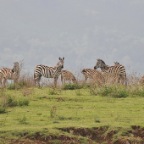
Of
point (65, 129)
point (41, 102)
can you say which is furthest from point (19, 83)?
point (65, 129)

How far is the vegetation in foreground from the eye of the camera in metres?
10.5

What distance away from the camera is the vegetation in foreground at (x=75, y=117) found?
10461 millimetres

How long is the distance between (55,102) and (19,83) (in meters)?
7.49

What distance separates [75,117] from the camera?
496 inches

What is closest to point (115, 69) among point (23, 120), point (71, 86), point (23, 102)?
point (71, 86)

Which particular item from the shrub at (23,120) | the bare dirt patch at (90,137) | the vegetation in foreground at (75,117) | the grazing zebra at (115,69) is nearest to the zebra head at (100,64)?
the grazing zebra at (115,69)

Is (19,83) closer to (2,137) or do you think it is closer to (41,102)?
(41,102)

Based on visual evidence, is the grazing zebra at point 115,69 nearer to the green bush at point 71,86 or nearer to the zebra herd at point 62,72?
the zebra herd at point 62,72

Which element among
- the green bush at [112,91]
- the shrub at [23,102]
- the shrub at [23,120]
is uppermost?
the green bush at [112,91]

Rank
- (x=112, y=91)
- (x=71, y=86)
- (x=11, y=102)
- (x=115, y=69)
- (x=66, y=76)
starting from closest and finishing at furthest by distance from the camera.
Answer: (x=11, y=102) < (x=112, y=91) < (x=71, y=86) < (x=115, y=69) < (x=66, y=76)

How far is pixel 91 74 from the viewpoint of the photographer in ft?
88.4

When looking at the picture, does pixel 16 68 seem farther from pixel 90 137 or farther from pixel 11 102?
pixel 90 137

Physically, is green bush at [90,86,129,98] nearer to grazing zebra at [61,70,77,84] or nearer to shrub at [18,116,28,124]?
shrub at [18,116,28,124]

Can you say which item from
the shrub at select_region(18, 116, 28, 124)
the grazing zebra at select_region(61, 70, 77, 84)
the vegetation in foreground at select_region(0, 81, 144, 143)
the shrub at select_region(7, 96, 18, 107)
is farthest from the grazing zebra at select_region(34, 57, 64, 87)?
the shrub at select_region(18, 116, 28, 124)
